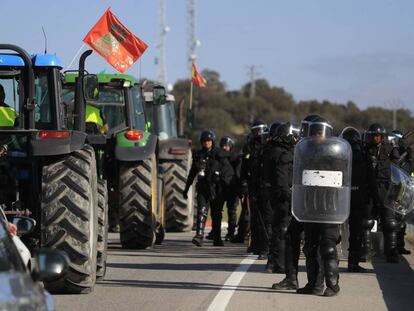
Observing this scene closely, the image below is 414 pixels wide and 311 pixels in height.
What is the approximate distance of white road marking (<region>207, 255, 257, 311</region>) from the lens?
11.2 m

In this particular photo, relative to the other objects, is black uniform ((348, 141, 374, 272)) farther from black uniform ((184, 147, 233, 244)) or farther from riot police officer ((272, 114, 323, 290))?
black uniform ((184, 147, 233, 244))

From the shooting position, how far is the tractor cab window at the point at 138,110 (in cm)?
1878

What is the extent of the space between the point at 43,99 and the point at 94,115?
13.8 ft

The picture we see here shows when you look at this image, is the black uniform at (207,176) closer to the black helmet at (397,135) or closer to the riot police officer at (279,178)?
the black helmet at (397,135)

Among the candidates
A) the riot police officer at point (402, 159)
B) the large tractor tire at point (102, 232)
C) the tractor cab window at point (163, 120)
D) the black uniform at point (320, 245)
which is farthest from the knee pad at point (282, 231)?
the tractor cab window at point (163, 120)

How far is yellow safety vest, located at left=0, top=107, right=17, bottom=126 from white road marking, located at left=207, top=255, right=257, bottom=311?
309 cm

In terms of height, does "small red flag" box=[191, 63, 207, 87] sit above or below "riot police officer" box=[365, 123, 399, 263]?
above

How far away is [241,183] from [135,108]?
2.73 meters

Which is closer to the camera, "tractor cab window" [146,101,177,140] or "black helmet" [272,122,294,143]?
"black helmet" [272,122,294,143]

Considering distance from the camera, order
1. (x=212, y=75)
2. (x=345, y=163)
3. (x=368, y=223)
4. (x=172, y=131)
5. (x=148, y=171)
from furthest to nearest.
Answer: (x=212, y=75) < (x=172, y=131) < (x=148, y=171) < (x=368, y=223) < (x=345, y=163)

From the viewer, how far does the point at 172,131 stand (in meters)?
24.2

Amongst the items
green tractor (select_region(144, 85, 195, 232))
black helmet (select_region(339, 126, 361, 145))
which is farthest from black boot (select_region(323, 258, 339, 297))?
green tractor (select_region(144, 85, 195, 232))

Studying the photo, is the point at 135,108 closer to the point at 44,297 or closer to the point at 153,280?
the point at 153,280

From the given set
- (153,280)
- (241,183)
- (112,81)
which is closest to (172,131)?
(241,183)
